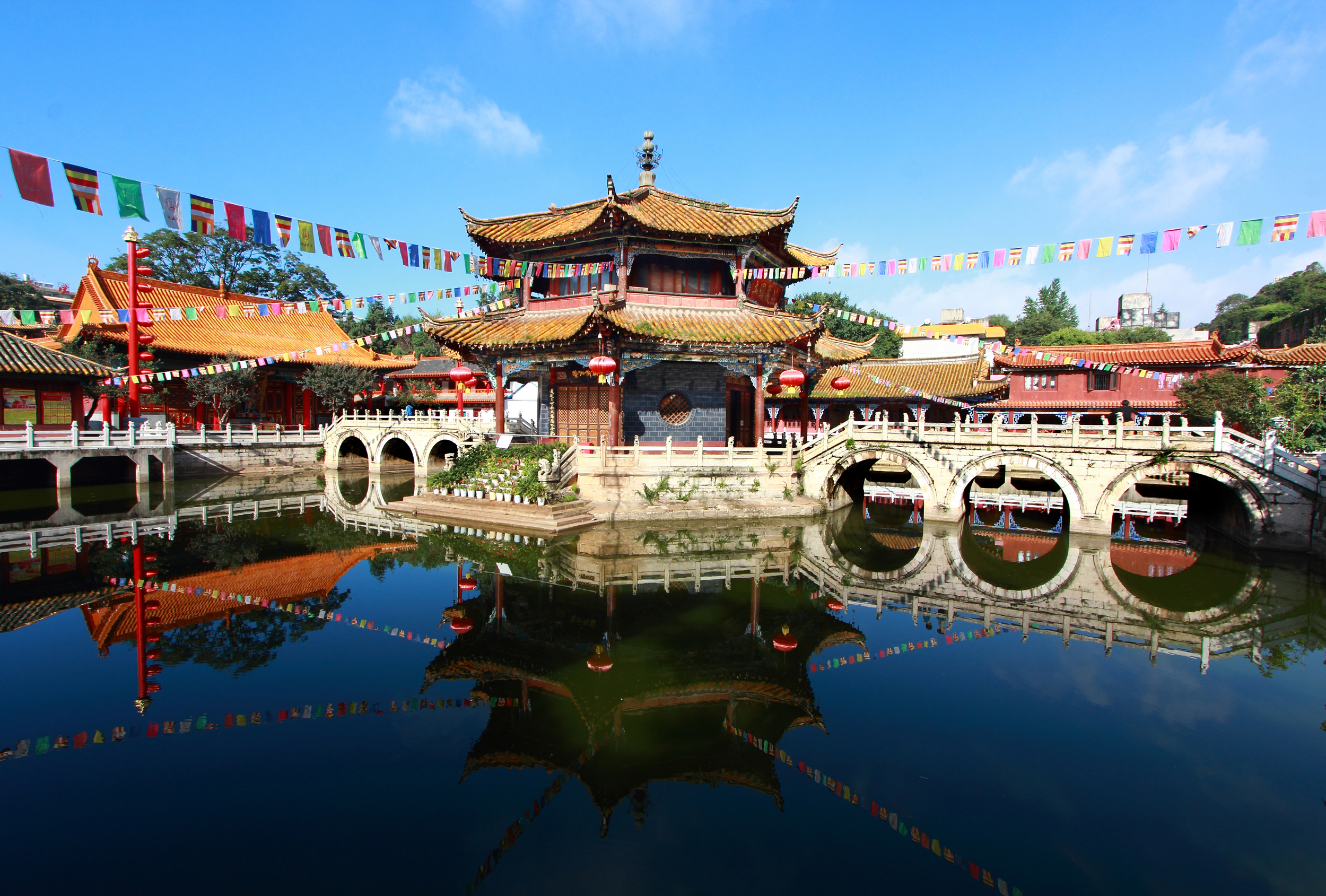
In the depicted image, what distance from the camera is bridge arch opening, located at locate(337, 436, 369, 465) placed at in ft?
114

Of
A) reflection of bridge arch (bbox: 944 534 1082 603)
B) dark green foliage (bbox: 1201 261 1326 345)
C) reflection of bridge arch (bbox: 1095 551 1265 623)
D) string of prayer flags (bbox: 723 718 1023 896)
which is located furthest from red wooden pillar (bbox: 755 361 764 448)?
dark green foliage (bbox: 1201 261 1326 345)

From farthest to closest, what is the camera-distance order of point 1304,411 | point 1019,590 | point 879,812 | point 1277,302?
point 1277,302, point 1304,411, point 1019,590, point 879,812

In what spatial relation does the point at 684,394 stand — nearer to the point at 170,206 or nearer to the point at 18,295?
the point at 170,206

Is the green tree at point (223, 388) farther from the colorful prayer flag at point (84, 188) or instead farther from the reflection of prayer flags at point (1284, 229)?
the reflection of prayer flags at point (1284, 229)

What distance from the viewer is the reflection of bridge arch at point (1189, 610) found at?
41.2ft

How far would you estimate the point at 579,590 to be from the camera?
13359 mm

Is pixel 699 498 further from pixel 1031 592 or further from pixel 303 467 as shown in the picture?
pixel 303 467

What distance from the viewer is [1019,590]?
1422 centimetres

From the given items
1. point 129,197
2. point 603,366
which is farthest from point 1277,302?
point 129,197

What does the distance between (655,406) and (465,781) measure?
16.0 m

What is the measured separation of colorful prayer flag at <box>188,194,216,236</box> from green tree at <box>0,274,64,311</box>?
196 feet

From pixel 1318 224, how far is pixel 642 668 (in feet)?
44.2

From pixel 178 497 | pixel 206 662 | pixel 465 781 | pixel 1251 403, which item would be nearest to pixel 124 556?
pixel 206 662

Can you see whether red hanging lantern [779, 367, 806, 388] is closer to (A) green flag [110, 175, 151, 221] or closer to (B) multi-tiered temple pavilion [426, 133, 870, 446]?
(B) multi-tiered temple pavilion [426, 133, 870, 446]
